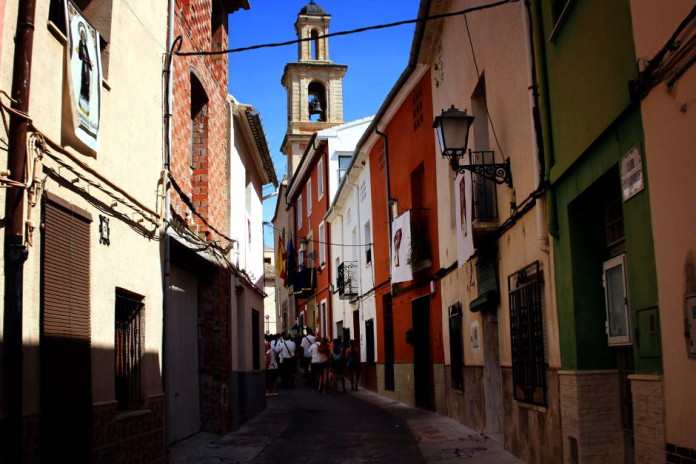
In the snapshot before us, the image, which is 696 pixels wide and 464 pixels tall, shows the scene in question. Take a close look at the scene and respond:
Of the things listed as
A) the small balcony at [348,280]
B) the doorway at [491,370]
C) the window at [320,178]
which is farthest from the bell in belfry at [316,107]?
the doorway at [491,370]

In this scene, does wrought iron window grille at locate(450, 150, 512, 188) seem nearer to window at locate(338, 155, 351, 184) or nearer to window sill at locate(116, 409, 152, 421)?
window sill at locate(116, 409, 152, 421)

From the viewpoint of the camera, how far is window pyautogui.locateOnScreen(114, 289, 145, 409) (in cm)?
847

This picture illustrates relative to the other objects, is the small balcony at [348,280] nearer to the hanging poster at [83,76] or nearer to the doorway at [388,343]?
the doorway at [388,343]

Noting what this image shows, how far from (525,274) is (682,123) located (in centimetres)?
460

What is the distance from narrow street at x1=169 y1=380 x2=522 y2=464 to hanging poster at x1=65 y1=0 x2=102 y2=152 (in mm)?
4771

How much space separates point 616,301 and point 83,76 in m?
4.87

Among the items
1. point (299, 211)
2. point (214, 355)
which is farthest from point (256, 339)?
point (299, 211)

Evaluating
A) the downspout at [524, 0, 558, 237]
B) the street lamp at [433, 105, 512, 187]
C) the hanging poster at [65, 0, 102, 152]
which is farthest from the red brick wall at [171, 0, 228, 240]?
the downspout at [524, 0, 558, 237]

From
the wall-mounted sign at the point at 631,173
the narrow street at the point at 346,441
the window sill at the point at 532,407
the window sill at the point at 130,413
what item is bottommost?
the narrow street at the point at 346,441

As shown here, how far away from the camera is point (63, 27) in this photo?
6.69 m

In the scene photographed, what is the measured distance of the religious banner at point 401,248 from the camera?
55.2 feet

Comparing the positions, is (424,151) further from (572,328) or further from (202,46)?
(572,328)

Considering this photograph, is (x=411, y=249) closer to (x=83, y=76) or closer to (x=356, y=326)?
(x=356, y=326)

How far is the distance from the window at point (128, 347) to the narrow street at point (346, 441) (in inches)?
65.7
